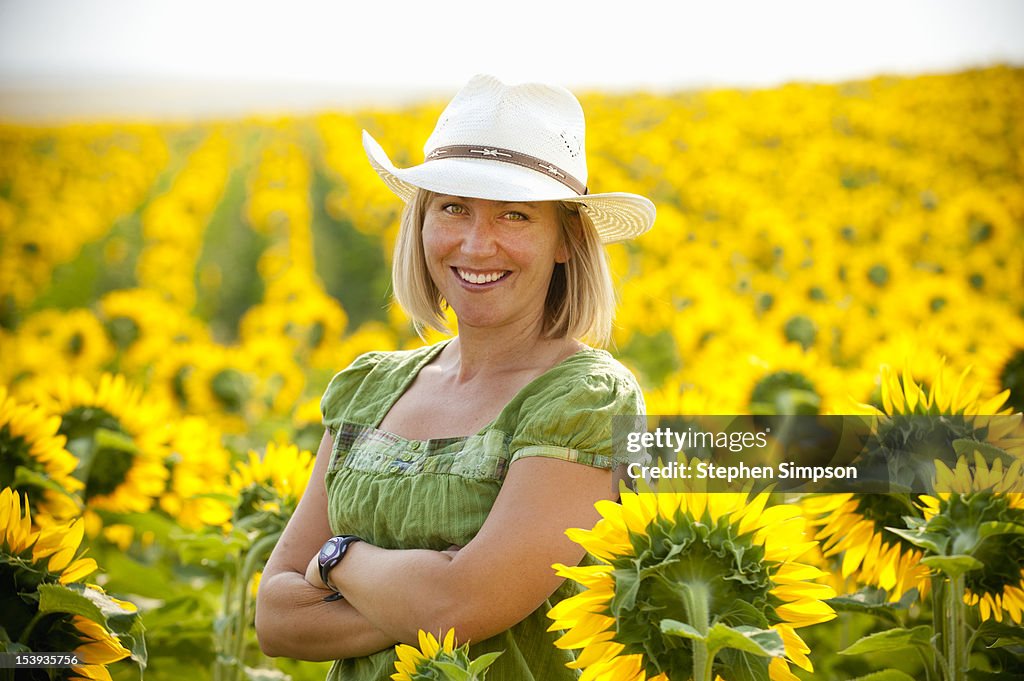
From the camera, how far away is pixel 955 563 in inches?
61.7

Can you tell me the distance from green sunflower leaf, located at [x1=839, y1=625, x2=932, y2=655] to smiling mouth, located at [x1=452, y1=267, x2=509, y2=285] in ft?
2.91

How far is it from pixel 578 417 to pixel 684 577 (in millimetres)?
573

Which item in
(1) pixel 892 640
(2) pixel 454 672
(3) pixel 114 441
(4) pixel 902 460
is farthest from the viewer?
(3) pixel 114 441

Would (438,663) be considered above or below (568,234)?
below

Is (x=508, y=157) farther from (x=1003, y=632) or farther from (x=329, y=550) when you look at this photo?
(x=1003, y=632)

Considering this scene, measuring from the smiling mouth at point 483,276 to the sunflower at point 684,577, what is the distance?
783 mm

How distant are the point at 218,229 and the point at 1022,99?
1028 cm

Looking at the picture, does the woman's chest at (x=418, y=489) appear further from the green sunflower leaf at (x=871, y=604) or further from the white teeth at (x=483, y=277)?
the green sunflower leaf at (x=871, y=604)

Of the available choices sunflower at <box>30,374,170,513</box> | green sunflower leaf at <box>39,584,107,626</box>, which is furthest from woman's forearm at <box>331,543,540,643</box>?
sunflower at <box>30,374,170,513</box>

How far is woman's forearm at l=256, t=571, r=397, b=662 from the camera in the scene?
197cm

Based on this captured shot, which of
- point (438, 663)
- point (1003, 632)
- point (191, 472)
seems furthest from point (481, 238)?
point (191, 472)

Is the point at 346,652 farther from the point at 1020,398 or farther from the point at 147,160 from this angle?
the point at 147,160

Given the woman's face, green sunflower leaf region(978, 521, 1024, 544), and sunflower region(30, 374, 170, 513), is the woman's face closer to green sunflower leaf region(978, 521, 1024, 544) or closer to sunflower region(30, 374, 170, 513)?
green sunflower leaf region(978, 521, 1024, 544)

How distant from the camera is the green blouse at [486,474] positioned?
1916 mm
